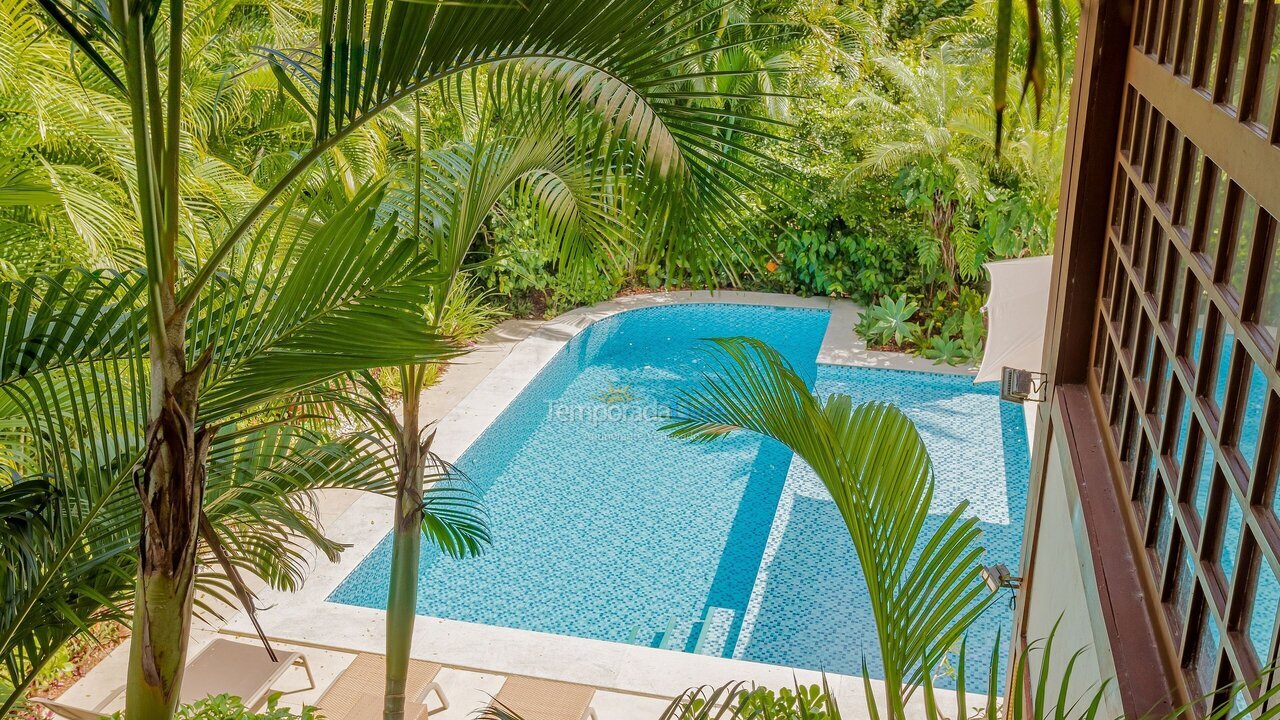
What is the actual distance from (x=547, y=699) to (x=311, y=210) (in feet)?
9.84

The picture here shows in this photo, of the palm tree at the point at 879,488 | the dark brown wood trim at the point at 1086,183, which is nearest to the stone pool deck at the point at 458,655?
the palm tree at the point at 879,488

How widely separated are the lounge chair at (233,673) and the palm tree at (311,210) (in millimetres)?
2685

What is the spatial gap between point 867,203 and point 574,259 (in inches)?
301

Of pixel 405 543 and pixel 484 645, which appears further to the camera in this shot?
pixel 484 645

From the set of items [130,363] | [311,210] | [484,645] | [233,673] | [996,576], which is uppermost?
[311,210]

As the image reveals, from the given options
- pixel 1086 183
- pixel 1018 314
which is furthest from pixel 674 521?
pixel 1086 183

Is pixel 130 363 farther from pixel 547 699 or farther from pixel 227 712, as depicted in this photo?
pixel 547 699

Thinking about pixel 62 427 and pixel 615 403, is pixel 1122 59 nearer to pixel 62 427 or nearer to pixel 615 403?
pixel 62 427

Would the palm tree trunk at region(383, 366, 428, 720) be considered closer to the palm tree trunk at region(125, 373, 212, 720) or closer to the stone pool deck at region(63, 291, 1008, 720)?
the stone pool deck at region(63, 291, 1008, 720)

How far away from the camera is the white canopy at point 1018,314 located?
6613 mm

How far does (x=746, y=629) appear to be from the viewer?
5949mm

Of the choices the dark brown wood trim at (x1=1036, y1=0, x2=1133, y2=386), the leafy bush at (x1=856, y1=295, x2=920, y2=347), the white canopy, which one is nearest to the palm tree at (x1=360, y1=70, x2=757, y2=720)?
the dark brown wood trim at (x1=1036, y1=0, x2=1133, y2=386)

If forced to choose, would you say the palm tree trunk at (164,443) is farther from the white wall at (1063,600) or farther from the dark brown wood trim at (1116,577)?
the white wall at (1063,600)

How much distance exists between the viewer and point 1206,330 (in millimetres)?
2100
